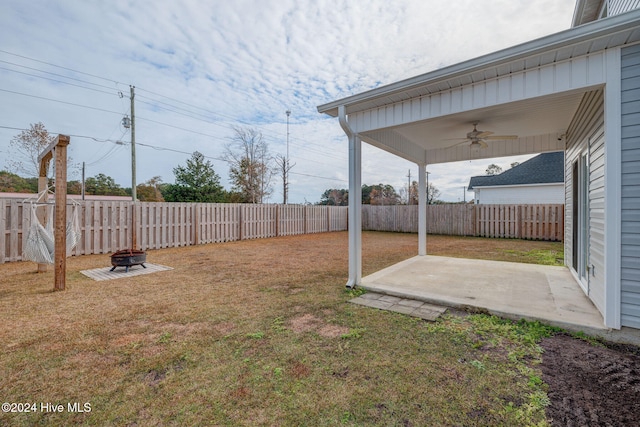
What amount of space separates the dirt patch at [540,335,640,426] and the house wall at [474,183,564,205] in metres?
16.6

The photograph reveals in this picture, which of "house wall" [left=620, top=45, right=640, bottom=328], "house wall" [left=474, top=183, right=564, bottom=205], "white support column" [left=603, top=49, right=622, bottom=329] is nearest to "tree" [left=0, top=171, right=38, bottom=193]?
"white support column" [left=603, top=49, right=622, bottom=329]

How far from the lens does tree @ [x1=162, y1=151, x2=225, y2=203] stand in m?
17.3

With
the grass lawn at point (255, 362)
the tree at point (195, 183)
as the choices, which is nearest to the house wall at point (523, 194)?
the grass lawn at point (255, 362)

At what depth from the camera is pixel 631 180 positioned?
2318mm

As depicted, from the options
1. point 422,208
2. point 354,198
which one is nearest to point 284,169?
point 422,208

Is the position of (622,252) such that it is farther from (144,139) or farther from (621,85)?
(144,139)

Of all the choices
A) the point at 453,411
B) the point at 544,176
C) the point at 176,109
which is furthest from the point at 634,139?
the point at 544,176

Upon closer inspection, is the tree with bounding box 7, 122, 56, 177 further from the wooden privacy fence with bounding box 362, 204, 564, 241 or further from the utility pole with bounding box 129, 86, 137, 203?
the wooden privacy fence with bounding box 362, 204, 564, 241

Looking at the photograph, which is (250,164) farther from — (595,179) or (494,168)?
(494,168)

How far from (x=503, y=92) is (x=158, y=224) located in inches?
355

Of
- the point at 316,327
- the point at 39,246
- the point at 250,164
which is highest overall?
the point at 250,164

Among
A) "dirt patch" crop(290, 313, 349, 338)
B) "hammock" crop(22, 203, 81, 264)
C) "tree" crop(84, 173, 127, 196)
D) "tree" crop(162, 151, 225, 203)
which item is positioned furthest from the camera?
"tree" crop(84, 173, 127, 196)

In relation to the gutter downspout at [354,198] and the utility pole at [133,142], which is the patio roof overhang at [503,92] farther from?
the utility pole at [133,142]

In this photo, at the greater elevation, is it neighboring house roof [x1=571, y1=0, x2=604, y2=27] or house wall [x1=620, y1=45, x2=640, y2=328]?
neighboring house roof [x1=571, y1=0, x2=604, y2=27]
